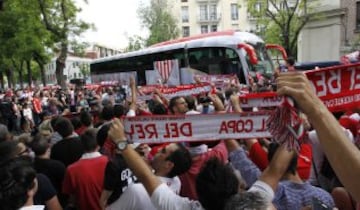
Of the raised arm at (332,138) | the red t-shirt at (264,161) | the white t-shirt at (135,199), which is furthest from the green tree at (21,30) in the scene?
the raised arm at (332,138)

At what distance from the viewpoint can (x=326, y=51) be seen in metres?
32.6

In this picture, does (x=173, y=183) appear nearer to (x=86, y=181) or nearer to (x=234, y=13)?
(x=86, y=181)

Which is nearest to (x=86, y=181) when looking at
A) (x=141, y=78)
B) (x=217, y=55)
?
(x=217, y=55)

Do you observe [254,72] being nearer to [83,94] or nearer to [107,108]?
[83,94]

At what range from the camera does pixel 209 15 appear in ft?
225

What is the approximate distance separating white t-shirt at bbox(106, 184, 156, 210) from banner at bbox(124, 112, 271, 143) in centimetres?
49

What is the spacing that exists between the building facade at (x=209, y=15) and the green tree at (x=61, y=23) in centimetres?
4290

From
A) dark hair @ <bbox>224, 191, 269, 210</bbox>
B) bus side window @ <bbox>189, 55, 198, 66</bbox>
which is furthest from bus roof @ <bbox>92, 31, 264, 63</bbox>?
dark hair @ <bbox>224, 191, 269, 210</bbox>

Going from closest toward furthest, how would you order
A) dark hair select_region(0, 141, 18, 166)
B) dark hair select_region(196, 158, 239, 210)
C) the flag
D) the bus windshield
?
1. dark hair select_region(196, 158, 239, 210)
2. dark hair select_region(0, 141, 18, 166)
3. the flag
4. the bus windshield

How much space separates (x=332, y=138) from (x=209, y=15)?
68.8 m

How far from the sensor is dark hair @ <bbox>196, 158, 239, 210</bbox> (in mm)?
2324

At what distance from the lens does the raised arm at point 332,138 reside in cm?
134

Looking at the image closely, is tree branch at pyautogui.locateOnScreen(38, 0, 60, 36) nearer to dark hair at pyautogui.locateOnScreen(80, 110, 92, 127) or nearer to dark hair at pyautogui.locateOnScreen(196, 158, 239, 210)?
dark hair at pyautogui.locateOnScreen(80, 110, 92, 127)

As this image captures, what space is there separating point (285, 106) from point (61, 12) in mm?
25660
